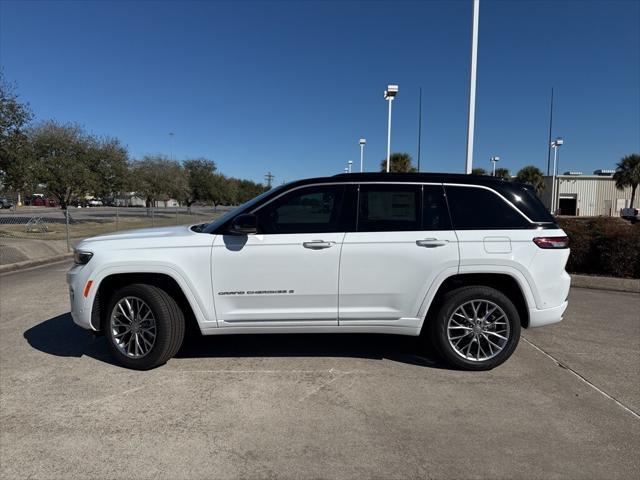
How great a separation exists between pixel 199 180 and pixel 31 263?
33.5 m

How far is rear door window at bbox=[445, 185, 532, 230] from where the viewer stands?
426 centimetres

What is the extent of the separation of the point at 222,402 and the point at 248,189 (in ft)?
291

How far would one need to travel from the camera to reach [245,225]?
409 centimetres

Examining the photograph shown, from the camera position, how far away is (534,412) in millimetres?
3557

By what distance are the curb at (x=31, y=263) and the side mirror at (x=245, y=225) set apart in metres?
9.75

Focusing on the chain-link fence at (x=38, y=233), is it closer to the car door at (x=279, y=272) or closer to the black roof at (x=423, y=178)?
the car door at (x=279, y=272)

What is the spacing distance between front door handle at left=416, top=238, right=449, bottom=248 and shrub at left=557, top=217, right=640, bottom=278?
6.09 metres

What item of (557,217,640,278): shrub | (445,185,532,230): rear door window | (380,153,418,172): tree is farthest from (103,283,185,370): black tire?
(380,153,418,172): tree

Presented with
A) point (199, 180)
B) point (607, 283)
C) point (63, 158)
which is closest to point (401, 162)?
point (199, 180)

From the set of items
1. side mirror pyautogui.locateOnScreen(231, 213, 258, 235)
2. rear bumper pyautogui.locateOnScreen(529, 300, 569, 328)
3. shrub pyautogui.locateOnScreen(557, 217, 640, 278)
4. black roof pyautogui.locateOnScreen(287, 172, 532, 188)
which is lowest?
rear bumper pyautogui.locateOnScreen(529, 300, 569, 328)

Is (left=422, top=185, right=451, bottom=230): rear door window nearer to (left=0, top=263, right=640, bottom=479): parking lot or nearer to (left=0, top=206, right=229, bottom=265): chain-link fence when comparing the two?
(left=0, top=263, right=640, bottom=479): parking lot

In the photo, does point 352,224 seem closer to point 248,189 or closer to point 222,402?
point 222,402

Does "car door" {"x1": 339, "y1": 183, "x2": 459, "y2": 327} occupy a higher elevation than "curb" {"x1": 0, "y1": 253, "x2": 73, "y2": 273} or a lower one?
higher

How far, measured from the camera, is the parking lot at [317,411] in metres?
2.91
